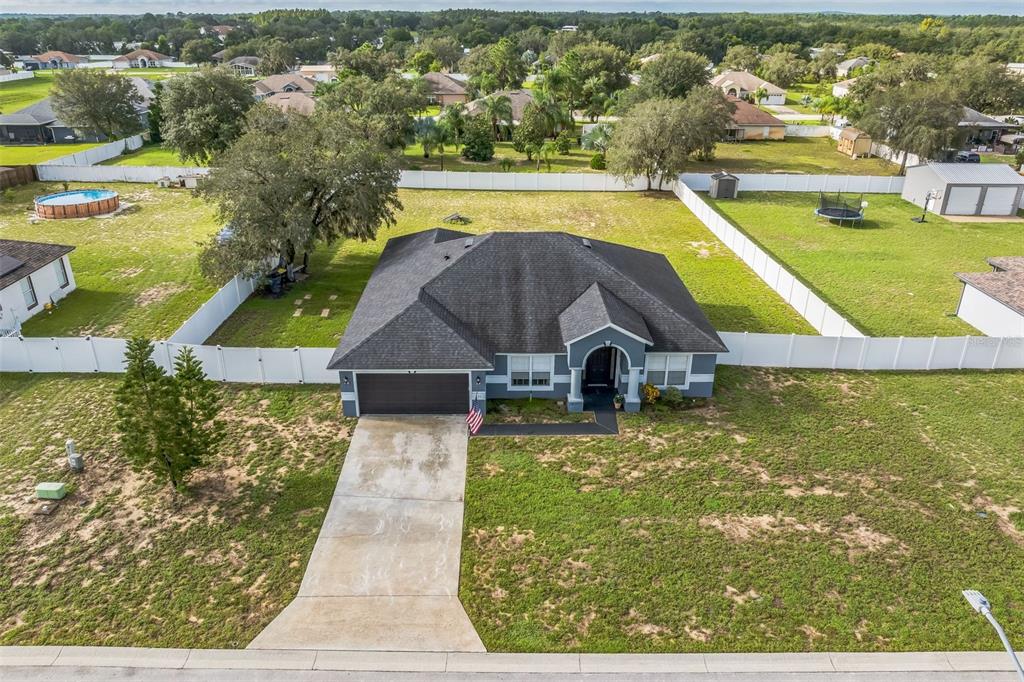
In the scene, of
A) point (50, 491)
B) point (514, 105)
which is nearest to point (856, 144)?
point (514, 105)

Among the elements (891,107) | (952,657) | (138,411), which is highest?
(891,107)

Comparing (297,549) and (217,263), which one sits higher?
(217,263)

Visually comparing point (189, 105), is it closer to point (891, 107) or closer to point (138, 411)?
point (138, 411)

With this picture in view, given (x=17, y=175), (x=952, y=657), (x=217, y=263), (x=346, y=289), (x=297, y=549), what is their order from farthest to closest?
1. (x=17, y=175)
2. (x=346, y=289)
3. (x=217, y=263)
4. (x=297, y=549)
5. (x=952, y=657)

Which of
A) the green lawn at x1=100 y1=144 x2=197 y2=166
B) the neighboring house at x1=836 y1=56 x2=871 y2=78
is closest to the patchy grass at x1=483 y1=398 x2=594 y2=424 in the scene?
the green lawn at x1=100 y1=144 x2=197 y2=166

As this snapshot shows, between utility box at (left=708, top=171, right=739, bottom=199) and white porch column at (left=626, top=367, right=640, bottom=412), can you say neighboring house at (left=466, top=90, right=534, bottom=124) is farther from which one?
white porch column at (left=626, top=367, right=640, bottom=412)

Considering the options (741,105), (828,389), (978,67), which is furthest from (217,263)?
(978,67)
